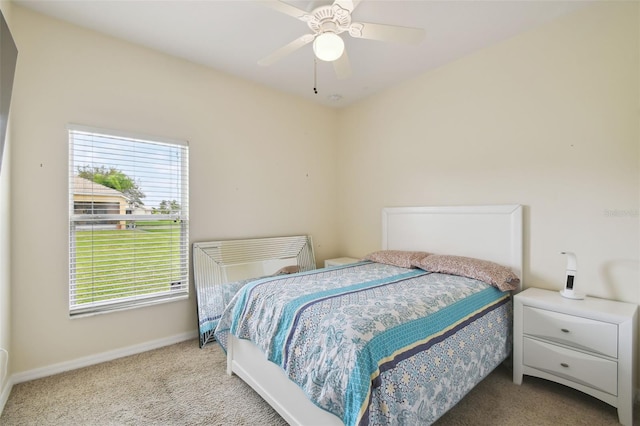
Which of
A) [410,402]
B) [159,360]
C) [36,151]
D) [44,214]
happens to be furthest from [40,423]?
[410,402]

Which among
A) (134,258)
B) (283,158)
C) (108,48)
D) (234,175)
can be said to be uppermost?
(108,48)

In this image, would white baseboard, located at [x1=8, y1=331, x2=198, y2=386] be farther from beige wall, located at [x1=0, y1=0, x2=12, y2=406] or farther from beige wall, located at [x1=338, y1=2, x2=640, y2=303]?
beige wall, located at [x1=338, y1=2, x2=640, y2=303]

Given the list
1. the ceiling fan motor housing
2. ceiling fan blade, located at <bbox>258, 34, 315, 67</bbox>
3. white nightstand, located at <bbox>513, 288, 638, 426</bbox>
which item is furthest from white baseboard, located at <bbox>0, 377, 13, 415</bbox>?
white nightstand, located at <bbox>513, 288, 638, 426</bbox>

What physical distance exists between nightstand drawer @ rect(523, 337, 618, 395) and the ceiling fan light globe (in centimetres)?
238

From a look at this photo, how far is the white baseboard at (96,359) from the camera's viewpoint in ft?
6.99

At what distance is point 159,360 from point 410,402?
2.14 m

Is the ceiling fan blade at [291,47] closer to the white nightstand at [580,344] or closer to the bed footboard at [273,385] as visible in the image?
the bed footboard at [273,385]

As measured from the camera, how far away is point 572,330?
190 cm

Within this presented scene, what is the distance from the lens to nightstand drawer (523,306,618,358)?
1776mm

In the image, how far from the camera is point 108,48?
246cm

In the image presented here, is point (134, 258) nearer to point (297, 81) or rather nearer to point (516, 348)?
point (297, 81)

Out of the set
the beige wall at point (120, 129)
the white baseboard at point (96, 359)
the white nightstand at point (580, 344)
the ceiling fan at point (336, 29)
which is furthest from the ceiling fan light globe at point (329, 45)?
the white baseboard at point (96, 359)

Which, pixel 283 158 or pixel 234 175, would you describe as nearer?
pixel 234 175

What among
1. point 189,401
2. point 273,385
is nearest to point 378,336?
point 273,385
